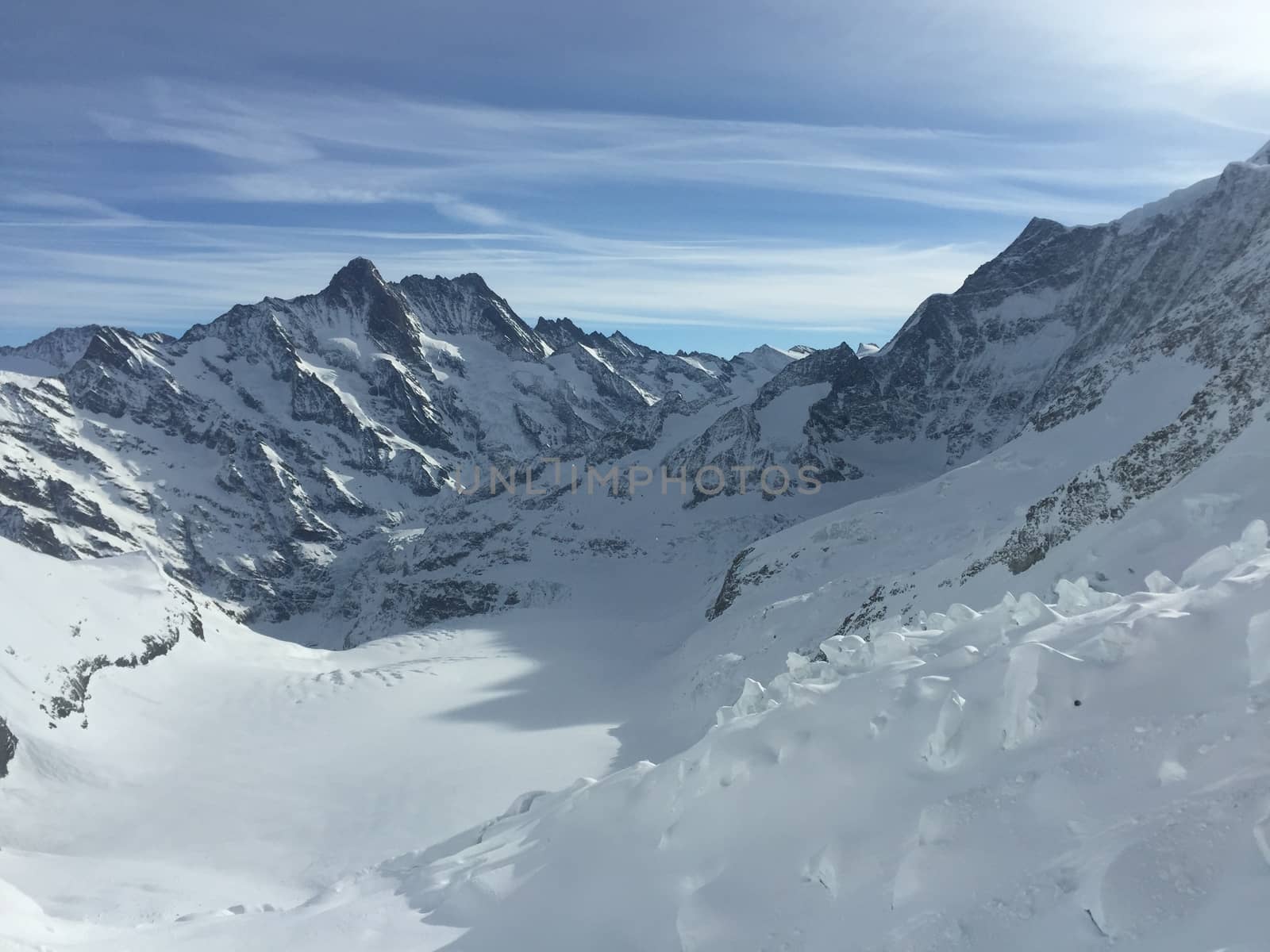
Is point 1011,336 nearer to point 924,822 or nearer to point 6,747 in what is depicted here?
point 6,747

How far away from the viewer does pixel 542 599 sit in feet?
302

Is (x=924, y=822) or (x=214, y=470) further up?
(x=924, y=822)

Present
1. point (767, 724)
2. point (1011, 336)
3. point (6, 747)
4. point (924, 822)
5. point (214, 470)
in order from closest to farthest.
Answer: point (924, 822) < point (767, 724) < point (6, 747) < point (1011, 336) < point (214, 470)

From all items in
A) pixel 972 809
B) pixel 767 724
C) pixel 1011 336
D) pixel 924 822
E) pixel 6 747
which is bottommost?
pixel 6 747

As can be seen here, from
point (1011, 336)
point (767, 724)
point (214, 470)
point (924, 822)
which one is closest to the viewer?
point (924, 822)

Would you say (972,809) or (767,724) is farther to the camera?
(767,724)

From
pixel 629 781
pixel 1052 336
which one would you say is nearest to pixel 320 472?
pixel 1052 336

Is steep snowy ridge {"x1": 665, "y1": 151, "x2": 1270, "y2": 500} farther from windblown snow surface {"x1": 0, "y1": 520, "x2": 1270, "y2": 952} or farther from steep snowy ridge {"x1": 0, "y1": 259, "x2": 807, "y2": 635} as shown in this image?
windblown snow surface {"x1": 0, "y1": 520, "x2": 1270, "y2": 952}

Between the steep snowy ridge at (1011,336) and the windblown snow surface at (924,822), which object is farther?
the steep snowy ridge at (1011,336)

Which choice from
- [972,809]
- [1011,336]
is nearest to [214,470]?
[1011,336]

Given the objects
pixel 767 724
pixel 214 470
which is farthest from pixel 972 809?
pixel 214 470

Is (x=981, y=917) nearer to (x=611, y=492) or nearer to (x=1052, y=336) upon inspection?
(x=611, y=492)

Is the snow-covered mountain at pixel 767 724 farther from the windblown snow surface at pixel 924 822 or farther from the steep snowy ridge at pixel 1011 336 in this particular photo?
the steep snowy ridge at pixel 1011 336

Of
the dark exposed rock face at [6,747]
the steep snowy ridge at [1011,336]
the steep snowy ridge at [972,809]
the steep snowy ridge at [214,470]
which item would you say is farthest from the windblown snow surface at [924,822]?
the steep snowy ridge at [214,470]
